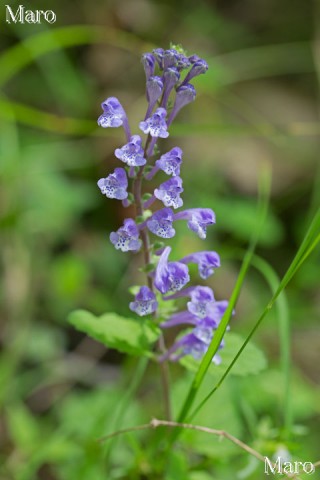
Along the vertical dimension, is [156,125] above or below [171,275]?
above

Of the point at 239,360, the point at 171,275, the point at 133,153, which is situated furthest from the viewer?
the point at 239,360

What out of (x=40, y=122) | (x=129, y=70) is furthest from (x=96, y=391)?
(x=129, y=70)

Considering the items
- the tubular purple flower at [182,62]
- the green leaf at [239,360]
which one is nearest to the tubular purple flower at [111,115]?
the tubular purple flower at [182,62]

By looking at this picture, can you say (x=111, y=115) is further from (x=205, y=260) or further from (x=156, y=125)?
(x=205, y=260)

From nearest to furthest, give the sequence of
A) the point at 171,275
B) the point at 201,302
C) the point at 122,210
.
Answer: the point at 171,275, the point at 201,302, the point at 122,210

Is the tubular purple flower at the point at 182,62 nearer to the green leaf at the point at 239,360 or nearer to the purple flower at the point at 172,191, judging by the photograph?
the purple flower at the point at 172,191

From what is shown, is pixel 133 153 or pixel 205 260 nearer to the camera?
pixel 133 153

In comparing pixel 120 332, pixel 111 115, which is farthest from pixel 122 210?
pixel 111 115
